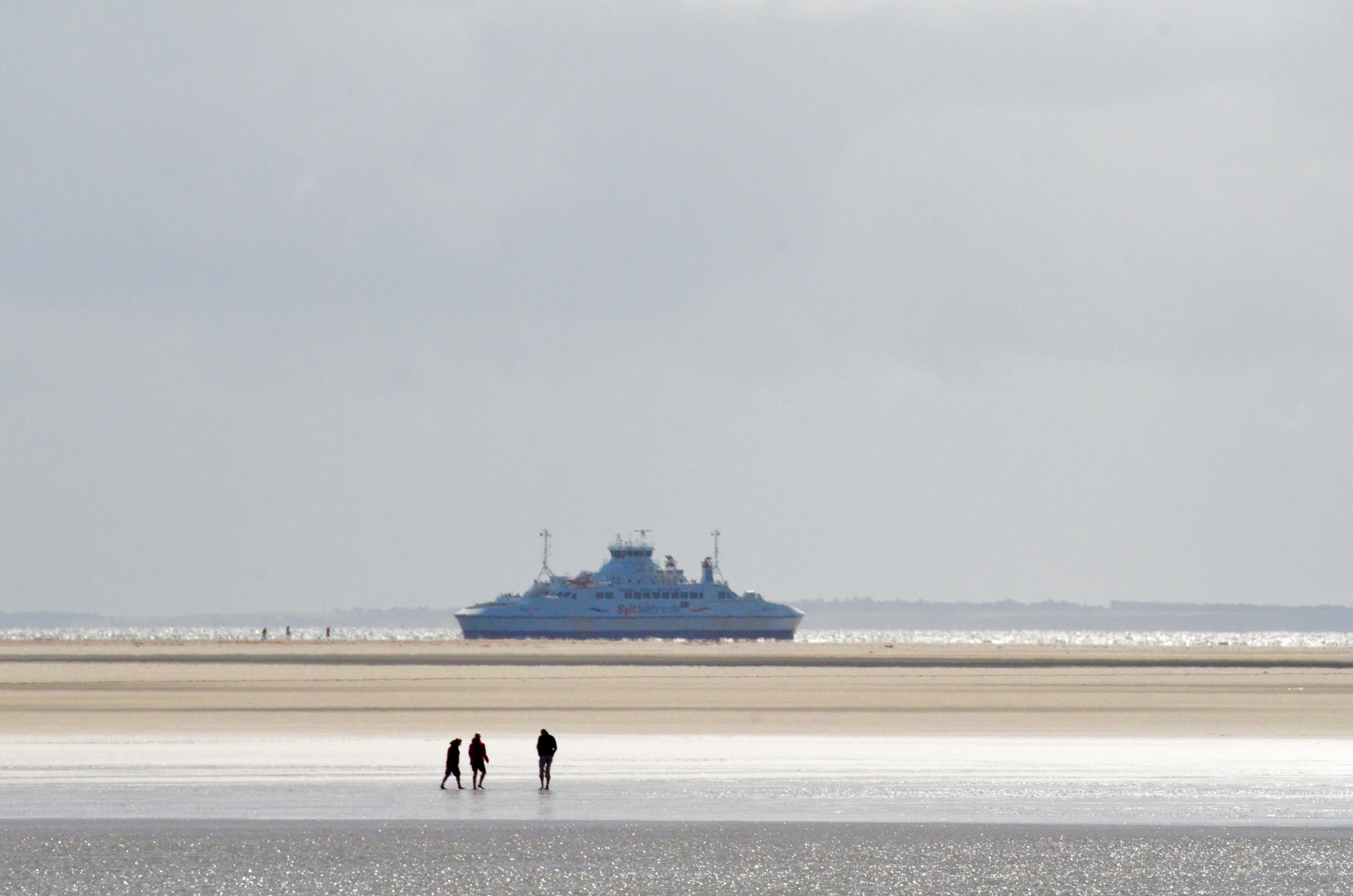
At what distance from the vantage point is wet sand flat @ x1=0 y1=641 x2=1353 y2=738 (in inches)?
1746

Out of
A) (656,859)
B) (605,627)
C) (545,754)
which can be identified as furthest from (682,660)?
(656,859)

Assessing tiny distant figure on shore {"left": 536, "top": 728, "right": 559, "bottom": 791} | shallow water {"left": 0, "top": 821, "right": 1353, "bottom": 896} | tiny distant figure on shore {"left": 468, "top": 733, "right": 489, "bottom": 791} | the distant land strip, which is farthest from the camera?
the distant land strip

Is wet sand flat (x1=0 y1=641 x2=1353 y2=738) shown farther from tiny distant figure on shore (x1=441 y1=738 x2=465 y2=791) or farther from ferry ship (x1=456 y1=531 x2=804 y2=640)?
ferry ship (x1=456 y1=531 x2=804 y2=640)

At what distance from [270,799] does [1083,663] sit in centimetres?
7744

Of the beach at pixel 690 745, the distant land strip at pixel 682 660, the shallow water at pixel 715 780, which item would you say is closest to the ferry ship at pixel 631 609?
the distant land strip at pixel 682 660

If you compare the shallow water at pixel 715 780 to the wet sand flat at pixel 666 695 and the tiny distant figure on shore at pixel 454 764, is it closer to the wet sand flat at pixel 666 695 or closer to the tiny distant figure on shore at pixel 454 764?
the tiny distant figure on shore at pixel 454 764

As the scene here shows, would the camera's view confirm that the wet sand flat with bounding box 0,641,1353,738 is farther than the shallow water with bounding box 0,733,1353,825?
Yes

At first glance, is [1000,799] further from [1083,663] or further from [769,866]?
[1083,663]

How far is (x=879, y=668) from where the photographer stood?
279 ft

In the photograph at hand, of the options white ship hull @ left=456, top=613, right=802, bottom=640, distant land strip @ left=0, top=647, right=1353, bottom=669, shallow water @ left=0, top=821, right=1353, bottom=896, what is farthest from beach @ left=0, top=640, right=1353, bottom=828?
white ship hull @ left=456, top=613, right=802, bottom=640

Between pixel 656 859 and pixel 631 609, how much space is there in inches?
5864

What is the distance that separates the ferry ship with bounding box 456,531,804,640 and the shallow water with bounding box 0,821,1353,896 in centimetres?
14473

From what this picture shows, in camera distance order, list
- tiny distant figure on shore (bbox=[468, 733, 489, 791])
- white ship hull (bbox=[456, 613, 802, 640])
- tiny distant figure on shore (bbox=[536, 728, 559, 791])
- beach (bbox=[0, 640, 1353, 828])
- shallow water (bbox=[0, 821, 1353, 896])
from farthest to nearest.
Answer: white ship hull (bbox=[456, 613, 802, 640]) → tiny distant figure on shore (bbox=[468, 733, 489, 791]) → tiny distant figure on shore (bbox=[536, 728, 559, 791]) → beach (bbox=[0, 640, 1353, 828]) → shallow water (bbox=[0, 821, 1353, 896])

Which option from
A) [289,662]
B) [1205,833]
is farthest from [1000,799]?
[289,662]
